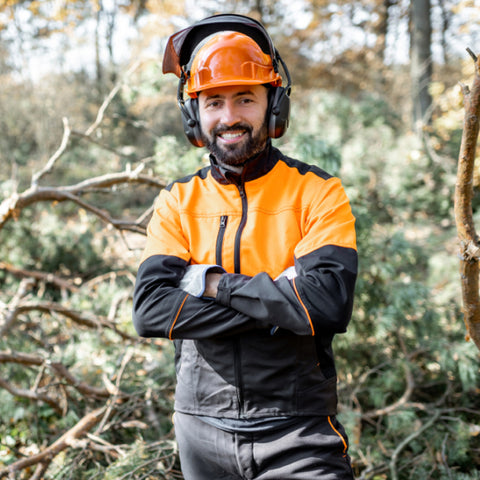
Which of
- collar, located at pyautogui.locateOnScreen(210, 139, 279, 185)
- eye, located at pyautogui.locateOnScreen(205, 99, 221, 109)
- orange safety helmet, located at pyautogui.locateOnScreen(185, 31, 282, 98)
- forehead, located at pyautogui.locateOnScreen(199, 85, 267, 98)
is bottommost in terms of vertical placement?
collar, located at pyautogui.locateOnScreen(210, 139, 279, 185)

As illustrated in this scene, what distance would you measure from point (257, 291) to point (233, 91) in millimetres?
835

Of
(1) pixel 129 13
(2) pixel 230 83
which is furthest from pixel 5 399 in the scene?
(1) pixel 129 13

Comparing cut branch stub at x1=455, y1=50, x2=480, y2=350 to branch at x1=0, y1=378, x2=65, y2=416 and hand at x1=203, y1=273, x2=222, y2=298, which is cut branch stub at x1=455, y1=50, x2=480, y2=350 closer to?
hand at x1=203, y1=273, x2=222, y2=298

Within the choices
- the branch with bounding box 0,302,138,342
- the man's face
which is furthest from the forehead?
the branch with bounding box 0,302,138,342

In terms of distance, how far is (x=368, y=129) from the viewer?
8.54m

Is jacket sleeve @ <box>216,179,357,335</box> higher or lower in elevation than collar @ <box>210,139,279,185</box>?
lower

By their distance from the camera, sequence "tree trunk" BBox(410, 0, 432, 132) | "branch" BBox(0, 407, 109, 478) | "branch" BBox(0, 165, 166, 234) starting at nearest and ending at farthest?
"branch" BBox(0, 407, 109, 478)
"branch" BBox(0, 165, 166, 234)
"tree trunk" BBox(410, 0, 432, 132)

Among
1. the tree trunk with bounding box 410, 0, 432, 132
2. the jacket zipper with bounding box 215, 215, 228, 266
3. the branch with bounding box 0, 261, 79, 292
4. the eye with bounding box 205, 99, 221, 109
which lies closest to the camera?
the jacket zipper with bounding box 215, 215, 228, 266

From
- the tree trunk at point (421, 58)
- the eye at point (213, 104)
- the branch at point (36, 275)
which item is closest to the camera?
the eye at point (213, 104)

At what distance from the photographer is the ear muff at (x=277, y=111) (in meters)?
1.82

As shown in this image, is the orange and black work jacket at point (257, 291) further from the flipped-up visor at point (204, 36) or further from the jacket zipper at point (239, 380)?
the flipped-up visor at point (204, 36)

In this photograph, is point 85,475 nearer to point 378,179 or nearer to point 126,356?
point 126,356

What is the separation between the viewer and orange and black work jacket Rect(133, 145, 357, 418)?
1564mm

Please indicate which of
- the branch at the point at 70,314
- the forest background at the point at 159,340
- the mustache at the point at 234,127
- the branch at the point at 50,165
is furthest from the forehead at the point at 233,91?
the branch at the point at 70,314
